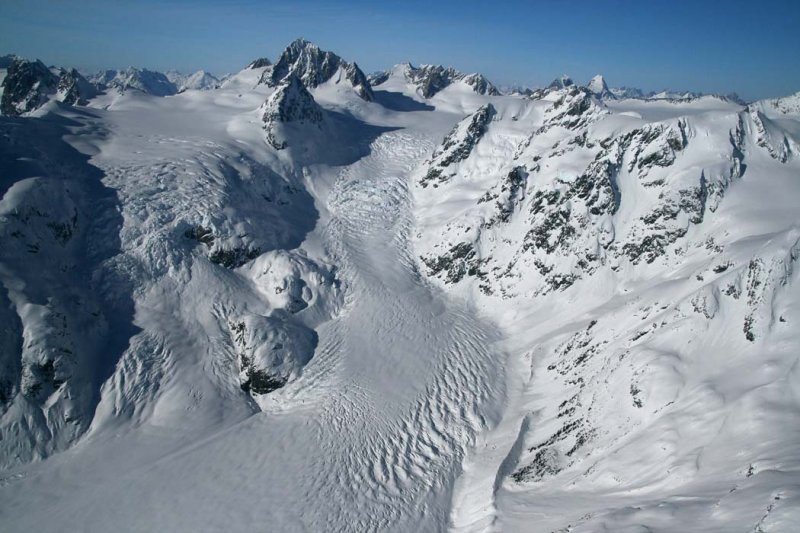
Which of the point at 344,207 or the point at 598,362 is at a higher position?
the point at 344,207

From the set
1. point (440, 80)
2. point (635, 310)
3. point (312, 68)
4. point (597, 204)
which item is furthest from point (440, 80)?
point (635, 310)

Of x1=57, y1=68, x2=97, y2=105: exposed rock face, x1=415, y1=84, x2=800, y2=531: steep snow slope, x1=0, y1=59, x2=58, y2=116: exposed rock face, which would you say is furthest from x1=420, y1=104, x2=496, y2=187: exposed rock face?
x1=0, y1=59, x2=58, y2=116: exposed rock face

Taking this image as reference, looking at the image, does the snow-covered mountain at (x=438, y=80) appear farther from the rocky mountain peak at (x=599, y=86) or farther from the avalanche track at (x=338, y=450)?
the avalanche track at (x=338, y=450)

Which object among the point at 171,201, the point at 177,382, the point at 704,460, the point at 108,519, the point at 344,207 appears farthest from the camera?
the point at 344,207

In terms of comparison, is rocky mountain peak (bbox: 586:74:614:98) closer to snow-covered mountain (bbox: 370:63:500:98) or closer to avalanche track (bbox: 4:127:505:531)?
snow-covered mountain (bbox: 370:63:500:98)

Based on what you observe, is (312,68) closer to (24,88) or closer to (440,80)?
(440,80)

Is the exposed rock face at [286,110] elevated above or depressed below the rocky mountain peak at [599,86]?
below

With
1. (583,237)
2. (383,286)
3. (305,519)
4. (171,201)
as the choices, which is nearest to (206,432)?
(305,519)

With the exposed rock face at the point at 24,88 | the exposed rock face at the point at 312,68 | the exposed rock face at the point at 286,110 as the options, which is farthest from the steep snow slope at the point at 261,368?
the exposed rock face at the point at 312,68

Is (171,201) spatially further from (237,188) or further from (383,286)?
(383,286)
